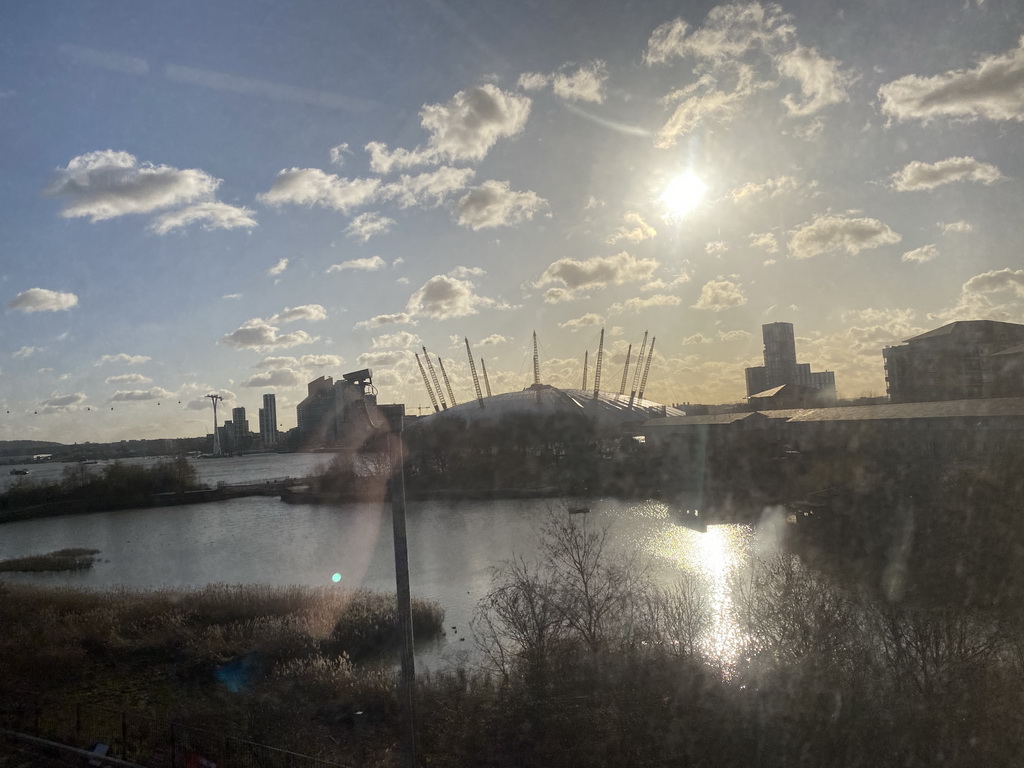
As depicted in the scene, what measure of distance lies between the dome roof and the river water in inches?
404

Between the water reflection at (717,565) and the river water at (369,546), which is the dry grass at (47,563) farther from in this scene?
the water reflection at (717,565)

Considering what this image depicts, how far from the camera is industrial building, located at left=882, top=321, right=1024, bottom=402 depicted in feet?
75.3

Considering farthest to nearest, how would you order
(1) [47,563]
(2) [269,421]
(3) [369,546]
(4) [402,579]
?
(2) [269,421] → (3) [369,546] → (1) [47,563] → (4) [402,579]

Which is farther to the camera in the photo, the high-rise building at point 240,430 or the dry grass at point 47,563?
the high-rise building at point 240,430

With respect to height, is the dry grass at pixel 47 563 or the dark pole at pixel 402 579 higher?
the dark pole at pixel 402 579

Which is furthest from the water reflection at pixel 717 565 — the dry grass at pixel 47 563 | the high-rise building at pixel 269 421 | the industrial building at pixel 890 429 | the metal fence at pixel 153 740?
the high-rise building at pixel 269 421

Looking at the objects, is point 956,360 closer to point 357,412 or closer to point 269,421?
point 357,412

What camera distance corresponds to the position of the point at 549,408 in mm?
34844

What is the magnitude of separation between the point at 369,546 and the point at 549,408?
19.2 m

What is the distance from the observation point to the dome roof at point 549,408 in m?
34.3

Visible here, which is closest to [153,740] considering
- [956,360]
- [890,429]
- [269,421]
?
[890,429]

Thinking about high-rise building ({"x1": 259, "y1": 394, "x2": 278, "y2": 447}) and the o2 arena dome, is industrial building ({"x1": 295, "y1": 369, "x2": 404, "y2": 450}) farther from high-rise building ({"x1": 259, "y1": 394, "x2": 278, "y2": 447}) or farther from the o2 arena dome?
high-rise building ({"x1": 259, "y1": 394, "x2": 278, "y2": 447})

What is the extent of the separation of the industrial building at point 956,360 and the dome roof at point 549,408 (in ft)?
43.7

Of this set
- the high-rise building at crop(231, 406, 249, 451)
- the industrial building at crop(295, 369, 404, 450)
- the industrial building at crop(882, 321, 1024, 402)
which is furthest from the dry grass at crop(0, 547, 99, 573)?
the high-rise building at crop(231, 406, 249, 451)
